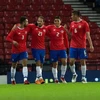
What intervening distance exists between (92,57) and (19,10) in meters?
4.35

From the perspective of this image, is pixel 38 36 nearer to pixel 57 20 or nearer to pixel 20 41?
pixel 20 41

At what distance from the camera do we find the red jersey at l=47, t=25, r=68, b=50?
14.4m

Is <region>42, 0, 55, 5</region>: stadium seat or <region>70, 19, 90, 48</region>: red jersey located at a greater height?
<region>42, 0, 55, 5</region>: stadium seat

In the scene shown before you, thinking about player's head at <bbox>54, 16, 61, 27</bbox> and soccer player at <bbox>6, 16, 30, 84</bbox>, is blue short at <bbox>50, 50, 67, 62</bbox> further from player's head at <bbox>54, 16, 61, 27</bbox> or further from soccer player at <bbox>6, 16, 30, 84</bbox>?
soccer player at <bbox>6, 16, 30, 84</bbox>

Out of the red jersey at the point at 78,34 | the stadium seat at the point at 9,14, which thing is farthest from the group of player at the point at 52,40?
the stadium seat at the point at 9,14

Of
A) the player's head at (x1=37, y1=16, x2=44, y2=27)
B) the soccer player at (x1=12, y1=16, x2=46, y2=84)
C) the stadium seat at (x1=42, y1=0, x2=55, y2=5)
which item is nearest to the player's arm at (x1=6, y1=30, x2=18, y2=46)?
the soccer player at (x1=12, y1=16, x2=46, y2=84)

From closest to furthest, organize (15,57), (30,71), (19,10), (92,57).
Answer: (15,57), (30,71), (92,57), (19,10)

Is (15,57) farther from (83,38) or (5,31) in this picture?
(5,31)

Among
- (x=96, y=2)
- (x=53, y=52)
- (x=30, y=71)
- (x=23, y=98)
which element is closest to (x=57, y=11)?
(x=96, y=2)

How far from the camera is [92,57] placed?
2028cm

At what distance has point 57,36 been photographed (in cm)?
1441

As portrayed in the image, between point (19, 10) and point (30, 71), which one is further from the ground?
point (19, 10)

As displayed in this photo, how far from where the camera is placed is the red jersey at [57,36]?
14367 mm

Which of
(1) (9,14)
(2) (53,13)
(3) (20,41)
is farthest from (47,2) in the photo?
(3) (20,41)
